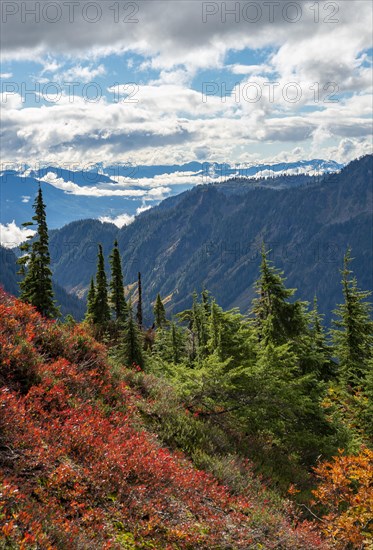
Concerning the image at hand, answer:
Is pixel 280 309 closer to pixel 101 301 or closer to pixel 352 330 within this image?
pixel 352 330

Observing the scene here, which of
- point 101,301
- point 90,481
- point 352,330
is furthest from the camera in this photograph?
point 101,301

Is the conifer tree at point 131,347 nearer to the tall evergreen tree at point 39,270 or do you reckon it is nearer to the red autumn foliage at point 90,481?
the tall evergreen tree at point 39,270

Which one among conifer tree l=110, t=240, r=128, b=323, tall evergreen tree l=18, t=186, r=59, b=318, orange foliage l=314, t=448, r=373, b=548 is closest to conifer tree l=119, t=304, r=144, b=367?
tall evergreen tree l=18, t=186, r=59, b=318

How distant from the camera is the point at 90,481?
6.85 metres

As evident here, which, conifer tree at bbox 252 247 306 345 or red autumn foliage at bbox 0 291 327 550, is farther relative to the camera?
conifer tree at bbox 252 247 306 345

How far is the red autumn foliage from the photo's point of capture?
573 centimetres

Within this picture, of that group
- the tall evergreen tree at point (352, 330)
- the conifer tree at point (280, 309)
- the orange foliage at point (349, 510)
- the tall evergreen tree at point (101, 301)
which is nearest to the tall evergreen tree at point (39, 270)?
the tall evergreen tree at point (101, 301)

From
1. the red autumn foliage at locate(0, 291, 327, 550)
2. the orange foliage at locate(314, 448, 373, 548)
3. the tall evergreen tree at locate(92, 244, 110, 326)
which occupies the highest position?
the red autumn foliage at locate(0, 291, 327, 550)

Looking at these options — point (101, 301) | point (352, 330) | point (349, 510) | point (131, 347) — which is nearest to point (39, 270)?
point (101, 301)

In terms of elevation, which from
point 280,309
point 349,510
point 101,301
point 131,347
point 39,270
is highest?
point 39,270

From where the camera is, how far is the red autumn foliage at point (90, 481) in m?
5.73

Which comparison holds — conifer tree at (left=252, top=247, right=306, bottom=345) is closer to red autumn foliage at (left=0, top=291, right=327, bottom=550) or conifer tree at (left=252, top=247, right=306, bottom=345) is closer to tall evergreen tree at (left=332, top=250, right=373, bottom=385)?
tall evergreen tree at (left=332, top=250, right=373, bottom=385)

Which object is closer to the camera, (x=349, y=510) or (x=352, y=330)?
(x=349, y=510)

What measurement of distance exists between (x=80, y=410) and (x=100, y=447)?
59.8 inches
